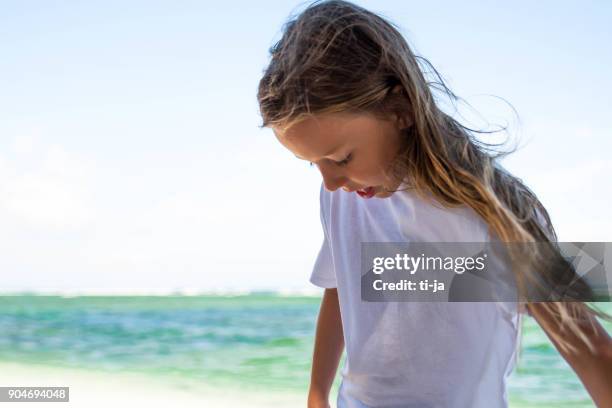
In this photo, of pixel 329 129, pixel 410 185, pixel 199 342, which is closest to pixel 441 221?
pixel 410 185

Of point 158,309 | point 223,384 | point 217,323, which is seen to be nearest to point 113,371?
point 223,384

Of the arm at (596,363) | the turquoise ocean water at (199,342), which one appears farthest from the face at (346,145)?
the turquoise ocean water at (199,342)

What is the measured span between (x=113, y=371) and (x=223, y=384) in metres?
1.13

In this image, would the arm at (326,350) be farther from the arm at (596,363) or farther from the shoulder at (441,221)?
the arm at (596,363)

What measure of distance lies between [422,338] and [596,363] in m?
0.22

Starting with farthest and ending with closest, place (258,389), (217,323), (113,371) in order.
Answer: (217,323) < (113,371) < (258,389)

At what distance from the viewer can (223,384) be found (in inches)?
172

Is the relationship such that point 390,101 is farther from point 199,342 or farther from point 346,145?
point 199,342

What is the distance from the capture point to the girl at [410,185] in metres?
0.79

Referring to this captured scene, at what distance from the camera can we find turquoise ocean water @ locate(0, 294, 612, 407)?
168 inches

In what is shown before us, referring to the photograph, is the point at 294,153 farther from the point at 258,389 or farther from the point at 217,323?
the point at 217,323

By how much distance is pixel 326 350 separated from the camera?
1.13m

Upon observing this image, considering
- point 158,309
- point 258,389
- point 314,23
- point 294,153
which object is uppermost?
point 158,309

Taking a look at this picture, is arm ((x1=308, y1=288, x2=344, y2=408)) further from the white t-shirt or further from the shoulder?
the shoulder
